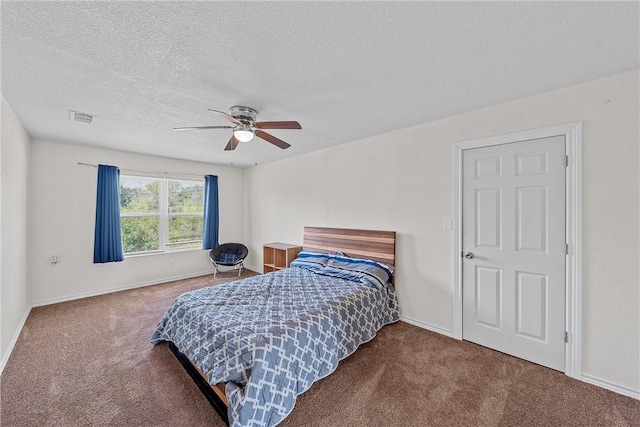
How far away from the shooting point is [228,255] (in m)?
5.17

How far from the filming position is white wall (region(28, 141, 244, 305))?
11.7 ft

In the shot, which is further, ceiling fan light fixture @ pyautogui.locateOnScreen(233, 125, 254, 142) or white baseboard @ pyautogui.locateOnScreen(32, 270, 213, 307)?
white baseboard @ pyautogui.locateOnScreen(32, 270, 213, 307)

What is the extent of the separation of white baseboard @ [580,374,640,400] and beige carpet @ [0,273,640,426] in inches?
2.2

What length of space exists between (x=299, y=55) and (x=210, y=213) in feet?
14.0

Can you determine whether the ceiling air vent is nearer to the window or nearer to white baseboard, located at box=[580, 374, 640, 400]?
the window

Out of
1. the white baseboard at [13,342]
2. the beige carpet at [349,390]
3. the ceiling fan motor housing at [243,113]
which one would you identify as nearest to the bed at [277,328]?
the beige carpet at [349,390]

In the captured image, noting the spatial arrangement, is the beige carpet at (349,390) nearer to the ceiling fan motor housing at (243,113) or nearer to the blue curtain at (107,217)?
the blue curtain at (107,217)

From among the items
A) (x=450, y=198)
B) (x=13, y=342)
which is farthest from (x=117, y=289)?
(x=450, y=198)

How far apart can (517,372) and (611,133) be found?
6.71 feet

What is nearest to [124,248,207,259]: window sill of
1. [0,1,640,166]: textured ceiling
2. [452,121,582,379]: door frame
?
[0,1,640,166]: textured ceiling

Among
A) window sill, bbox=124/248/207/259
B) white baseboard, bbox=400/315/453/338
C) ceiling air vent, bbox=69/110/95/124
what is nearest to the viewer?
ceiling air vent, bbox=69/110/95/124

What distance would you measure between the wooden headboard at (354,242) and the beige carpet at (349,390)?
998mm

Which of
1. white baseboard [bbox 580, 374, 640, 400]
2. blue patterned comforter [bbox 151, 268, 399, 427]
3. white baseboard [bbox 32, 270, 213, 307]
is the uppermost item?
blue patterned comforter [bbox 151, 268, 399, 427]

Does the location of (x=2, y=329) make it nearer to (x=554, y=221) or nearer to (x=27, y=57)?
(x=27, y=57)
